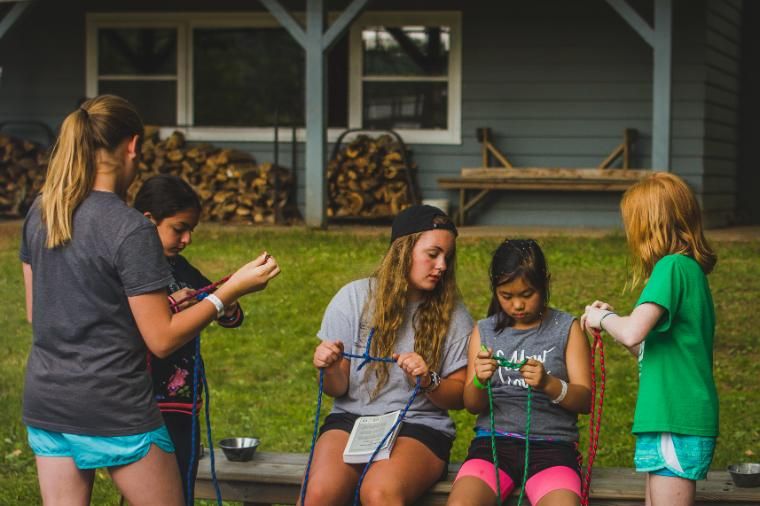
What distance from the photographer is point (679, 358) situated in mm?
3385

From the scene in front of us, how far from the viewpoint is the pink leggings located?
355 centimetres

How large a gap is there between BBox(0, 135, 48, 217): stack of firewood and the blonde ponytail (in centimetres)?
979

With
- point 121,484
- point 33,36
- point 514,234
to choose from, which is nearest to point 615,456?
point 121,484

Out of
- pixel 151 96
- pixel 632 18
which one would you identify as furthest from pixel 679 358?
pixel 151 96

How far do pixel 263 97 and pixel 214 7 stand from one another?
1.06 m

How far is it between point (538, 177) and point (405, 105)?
1.70 metres

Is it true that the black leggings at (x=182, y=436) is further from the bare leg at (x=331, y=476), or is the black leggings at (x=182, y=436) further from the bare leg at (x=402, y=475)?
the bare leg at (x=402, y=475)

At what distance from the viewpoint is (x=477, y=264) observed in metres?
9.01

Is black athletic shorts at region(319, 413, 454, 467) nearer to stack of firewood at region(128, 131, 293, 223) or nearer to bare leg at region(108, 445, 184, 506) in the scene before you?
bare leg at region(108, 445, 184, 506)

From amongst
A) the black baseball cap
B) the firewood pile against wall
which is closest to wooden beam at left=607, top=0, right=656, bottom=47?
the firewood pile against wall

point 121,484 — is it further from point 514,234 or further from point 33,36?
point 33,36

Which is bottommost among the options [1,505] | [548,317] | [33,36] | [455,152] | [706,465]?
[1,505]

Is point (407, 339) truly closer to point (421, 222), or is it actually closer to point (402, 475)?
point (421, 222)

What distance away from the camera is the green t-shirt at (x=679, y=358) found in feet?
10.9
